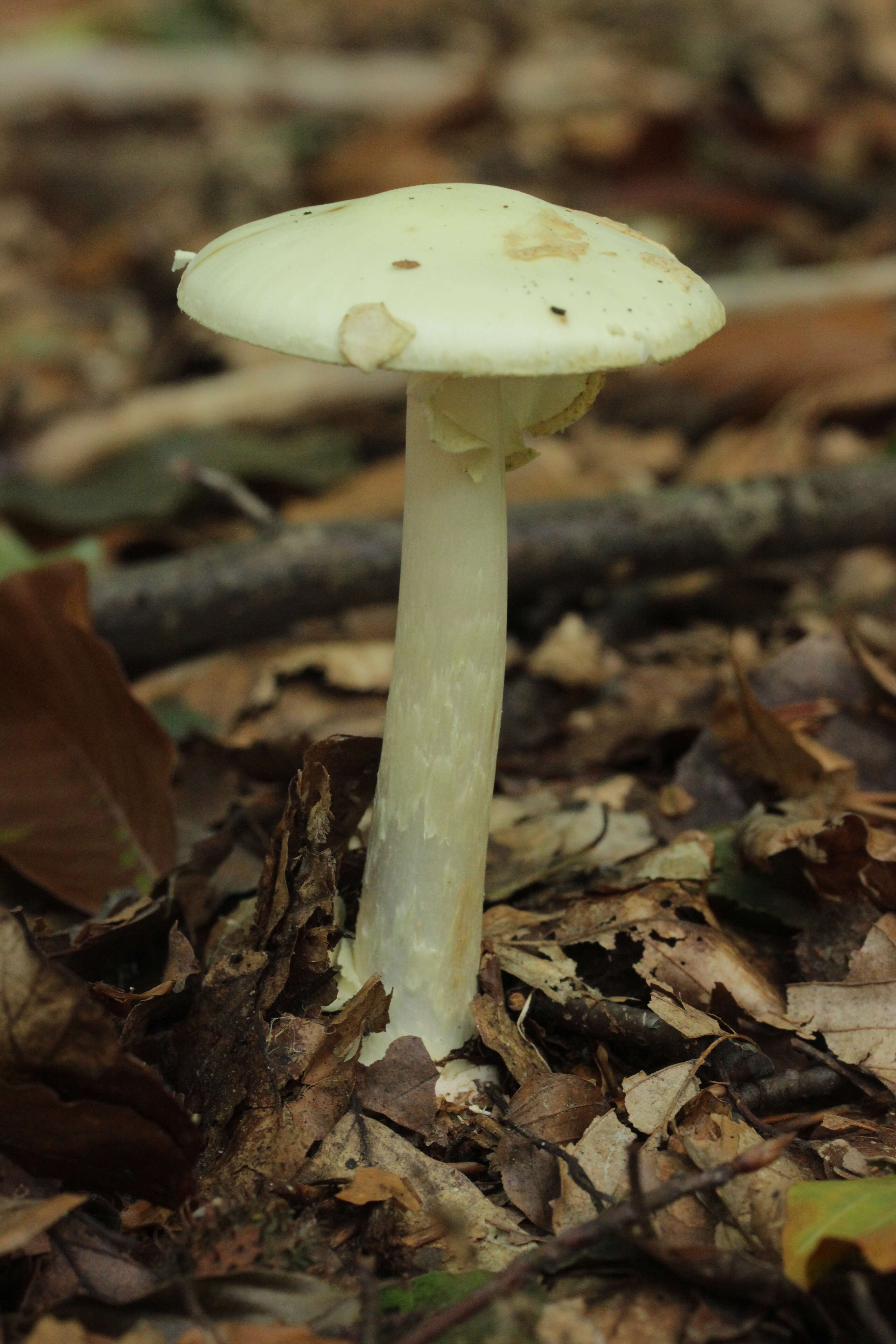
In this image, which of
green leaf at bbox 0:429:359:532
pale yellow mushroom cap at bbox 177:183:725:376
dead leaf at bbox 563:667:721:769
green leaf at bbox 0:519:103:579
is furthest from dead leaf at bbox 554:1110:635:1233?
green leaf at bbox 0:429:359:532

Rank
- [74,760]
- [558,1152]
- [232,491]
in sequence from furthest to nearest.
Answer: [232,491] < [74,760] < [558,1152]

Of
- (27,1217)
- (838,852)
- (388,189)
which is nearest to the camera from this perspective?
(27,1217)

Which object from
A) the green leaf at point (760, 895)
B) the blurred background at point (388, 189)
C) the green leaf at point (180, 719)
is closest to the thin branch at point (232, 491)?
the blurred background at point (388, 189)

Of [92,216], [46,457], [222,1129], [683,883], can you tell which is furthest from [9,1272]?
[92,216]

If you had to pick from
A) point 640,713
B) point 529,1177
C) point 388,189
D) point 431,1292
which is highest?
point 388,189

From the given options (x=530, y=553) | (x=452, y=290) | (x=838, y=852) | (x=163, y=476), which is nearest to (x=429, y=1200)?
(x=838, y=852)

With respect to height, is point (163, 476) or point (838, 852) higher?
point (838, 852)

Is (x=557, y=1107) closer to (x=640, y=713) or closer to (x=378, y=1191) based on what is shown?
(x=378, y=1191)

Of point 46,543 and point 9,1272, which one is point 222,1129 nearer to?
point 9,1272
